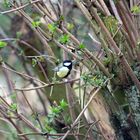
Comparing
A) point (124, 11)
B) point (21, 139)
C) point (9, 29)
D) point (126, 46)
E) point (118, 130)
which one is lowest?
point (118, 130)

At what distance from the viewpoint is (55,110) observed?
1649 millimetres

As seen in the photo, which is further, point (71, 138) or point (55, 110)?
point (71, 138)

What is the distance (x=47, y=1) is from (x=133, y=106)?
0.66 meters

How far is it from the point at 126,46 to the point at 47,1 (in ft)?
1.53

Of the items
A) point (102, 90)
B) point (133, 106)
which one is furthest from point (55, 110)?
point (133, 106)

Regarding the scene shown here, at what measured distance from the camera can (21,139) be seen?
203 cm

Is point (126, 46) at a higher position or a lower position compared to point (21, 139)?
higher

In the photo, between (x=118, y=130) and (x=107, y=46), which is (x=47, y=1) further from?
(x=118, y=130)

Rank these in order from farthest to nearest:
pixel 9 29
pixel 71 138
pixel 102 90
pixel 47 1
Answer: pixel 9 29 → pixel 71 138 → pixel 47 1 → pixel 102 90

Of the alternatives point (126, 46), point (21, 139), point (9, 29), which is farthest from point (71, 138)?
point (9, 29)

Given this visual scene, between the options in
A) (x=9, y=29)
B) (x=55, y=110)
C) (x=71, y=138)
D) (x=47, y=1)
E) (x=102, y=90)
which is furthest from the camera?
(x=9, y=29)

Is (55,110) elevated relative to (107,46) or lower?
lower

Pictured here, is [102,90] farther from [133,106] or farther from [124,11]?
[124,11]

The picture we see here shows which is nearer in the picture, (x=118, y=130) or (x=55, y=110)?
(x=55, y=110)
